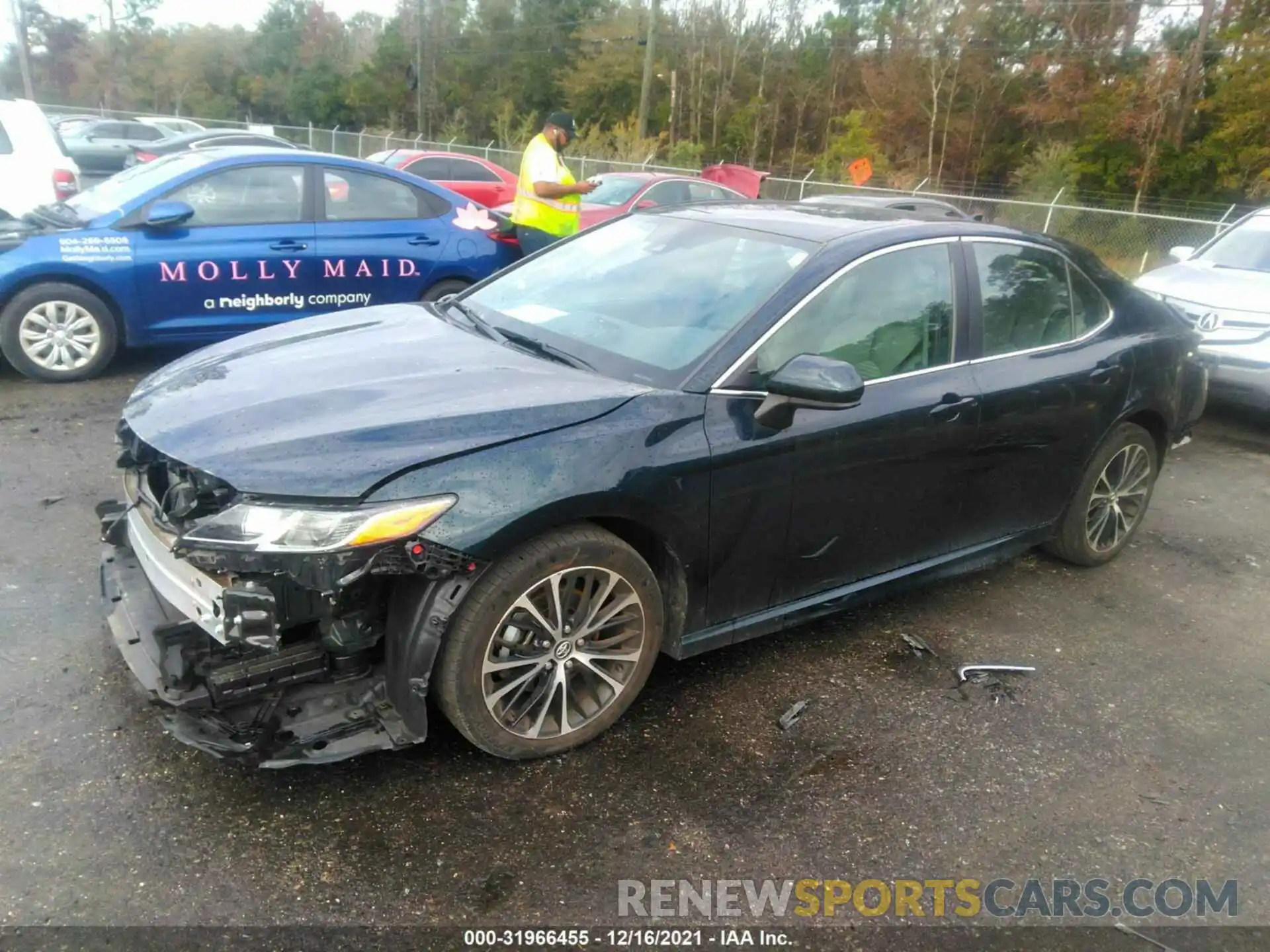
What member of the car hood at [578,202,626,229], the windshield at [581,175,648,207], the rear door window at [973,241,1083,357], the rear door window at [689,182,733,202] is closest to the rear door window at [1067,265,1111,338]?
the rear door window at [973,241,1083,357]

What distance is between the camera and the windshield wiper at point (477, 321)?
3631mm

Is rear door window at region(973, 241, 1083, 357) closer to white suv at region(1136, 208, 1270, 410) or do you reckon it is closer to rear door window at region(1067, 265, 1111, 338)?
rear door window at region(1067, 265, 1111, 338)

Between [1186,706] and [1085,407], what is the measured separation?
1.28 meters

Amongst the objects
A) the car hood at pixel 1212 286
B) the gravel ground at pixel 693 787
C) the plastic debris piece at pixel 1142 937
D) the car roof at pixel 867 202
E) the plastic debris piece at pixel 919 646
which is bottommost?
the plastic debris piece at pixel 1142 937

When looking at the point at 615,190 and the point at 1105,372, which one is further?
the point at 615,190

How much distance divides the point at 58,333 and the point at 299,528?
4.92 meters

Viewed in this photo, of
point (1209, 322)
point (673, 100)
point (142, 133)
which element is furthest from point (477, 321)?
point (673, 100)

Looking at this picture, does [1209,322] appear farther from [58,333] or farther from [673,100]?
[673,100]

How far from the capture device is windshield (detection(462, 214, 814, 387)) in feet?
10.8

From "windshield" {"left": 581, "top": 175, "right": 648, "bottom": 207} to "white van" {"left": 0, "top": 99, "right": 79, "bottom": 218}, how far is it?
20.5ft

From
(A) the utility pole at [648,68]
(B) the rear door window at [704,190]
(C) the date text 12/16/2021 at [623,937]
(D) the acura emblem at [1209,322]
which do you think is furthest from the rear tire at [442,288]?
(A) the utility pole at [648,68]

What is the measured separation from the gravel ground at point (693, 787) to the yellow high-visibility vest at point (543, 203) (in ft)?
13.6

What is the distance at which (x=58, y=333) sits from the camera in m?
6.32

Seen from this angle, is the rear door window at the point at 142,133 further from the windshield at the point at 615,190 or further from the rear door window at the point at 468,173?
the windshield at the point at 615,190
